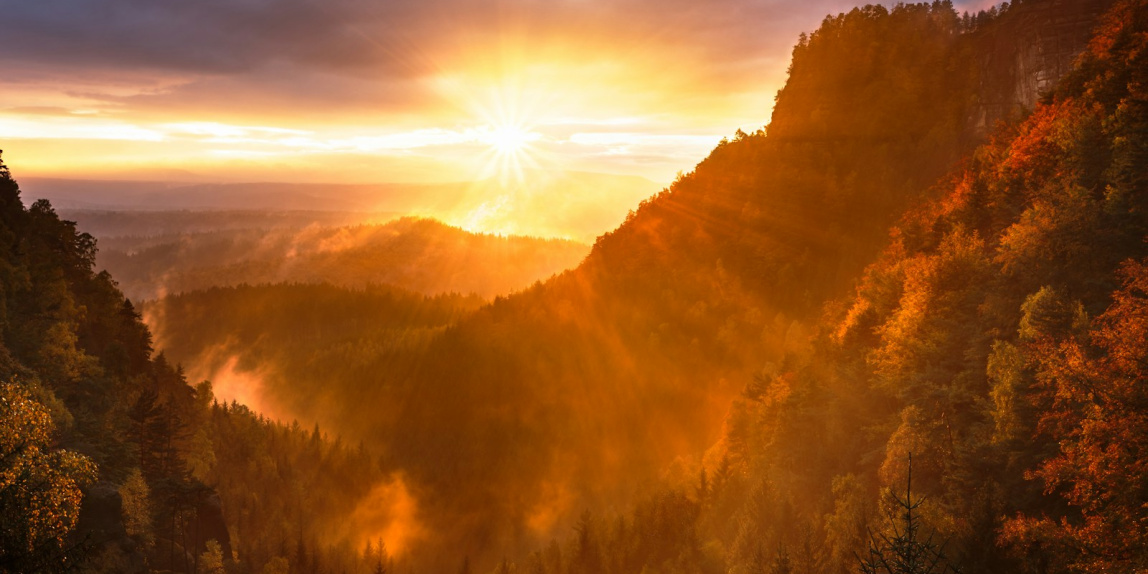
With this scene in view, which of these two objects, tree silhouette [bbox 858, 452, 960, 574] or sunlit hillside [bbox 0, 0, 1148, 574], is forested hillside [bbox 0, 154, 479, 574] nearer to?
sunlit hillside [bbox 0, 0, 1148, 574]

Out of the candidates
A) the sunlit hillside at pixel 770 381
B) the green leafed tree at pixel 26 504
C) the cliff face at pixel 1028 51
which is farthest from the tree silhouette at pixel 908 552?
the cliff face at pixel 1028 51

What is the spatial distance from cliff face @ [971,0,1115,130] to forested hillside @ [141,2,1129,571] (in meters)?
1.32

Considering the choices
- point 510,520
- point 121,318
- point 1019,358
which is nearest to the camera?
point 1019,358

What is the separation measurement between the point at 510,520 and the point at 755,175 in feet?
218

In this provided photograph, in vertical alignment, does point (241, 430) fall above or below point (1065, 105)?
below

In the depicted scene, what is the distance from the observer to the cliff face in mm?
66062

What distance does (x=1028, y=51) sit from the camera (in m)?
72.5

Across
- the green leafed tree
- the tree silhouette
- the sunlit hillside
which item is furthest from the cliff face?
the green leafed tree

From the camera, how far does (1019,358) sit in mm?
30984

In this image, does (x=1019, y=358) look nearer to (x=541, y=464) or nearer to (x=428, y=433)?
(x=541, y=464)

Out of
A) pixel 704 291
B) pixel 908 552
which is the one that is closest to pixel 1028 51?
pixel 704 291

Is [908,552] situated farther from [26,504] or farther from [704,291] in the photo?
[704,291]

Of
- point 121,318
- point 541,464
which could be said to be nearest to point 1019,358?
point 541,464

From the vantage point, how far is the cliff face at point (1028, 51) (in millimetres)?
66062
